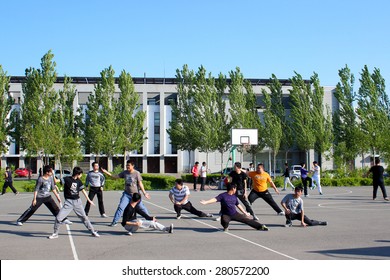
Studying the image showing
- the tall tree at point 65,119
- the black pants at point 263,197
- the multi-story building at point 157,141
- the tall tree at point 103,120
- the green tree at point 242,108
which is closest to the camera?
the black pants at point 263,197

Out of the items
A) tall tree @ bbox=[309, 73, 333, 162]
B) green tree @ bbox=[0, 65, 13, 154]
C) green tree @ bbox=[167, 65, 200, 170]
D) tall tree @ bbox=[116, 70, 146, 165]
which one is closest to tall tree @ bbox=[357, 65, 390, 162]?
tall tree @ bbox=[309, 73, 333, 162]

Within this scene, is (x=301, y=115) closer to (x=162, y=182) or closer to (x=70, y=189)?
(x=162, y=182)

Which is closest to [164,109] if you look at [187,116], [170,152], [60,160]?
[170,152]

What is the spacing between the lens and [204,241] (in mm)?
10156

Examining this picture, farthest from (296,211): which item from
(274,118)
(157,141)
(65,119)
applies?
(157,141)

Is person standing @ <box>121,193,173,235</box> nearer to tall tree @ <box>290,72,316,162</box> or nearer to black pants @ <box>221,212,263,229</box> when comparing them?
black pants @ <box>221,212,263,229</box>

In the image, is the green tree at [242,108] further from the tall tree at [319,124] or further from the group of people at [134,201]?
the group of people at [134,201]

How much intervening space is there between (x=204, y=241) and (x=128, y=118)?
4915cm

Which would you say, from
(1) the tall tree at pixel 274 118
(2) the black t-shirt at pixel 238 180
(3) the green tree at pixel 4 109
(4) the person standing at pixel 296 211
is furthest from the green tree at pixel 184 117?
(4) the person standing at pixel 296 211

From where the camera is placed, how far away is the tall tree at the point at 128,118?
5828 centimetres

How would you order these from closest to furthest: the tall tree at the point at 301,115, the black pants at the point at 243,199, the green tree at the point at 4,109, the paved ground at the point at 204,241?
the paved ground at the point at 204,241
the black pants at the point at 243,199
the green tree at the point at 4,109
the tall tree at the point at 301,115

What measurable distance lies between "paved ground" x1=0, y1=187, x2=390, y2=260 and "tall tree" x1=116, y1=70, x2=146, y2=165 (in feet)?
143

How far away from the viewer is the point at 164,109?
71438mm

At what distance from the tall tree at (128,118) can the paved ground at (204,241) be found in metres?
43.7
